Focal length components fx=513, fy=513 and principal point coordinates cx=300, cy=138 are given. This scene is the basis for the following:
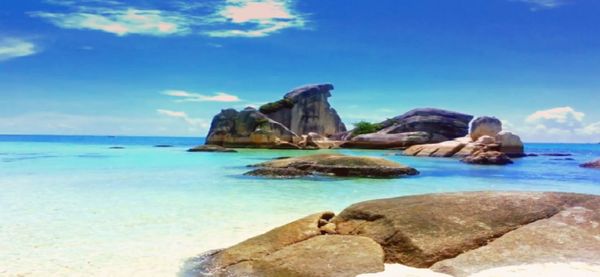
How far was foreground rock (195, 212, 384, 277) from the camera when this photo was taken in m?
6.70

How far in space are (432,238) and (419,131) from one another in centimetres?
6499

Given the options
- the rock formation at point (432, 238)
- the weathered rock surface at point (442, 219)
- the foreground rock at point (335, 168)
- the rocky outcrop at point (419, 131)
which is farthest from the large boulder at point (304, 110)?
the rock formation at point (432, 238)

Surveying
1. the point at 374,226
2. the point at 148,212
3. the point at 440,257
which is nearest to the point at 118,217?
the point at 148,212

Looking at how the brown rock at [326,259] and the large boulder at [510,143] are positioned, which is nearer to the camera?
the brown rock at [326,259]

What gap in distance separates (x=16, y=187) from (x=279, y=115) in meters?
67.9

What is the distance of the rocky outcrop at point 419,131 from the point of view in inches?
2611

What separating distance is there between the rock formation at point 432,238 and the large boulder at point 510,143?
43629 millimetres

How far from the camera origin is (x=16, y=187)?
18.9 meters

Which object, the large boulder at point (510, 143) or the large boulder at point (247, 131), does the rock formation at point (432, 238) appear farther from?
the large boulder at point (247, 131)

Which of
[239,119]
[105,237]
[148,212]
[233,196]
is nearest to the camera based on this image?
[105,237]

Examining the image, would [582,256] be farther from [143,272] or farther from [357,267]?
[143,272]

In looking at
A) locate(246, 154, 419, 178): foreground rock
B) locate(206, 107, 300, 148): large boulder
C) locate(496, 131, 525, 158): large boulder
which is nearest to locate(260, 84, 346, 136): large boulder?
locate(206, 107, 300, 148): large boulder

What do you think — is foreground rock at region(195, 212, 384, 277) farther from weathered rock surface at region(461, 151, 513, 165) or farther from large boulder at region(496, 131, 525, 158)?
large boulder at region(496, 131, 525, 158)

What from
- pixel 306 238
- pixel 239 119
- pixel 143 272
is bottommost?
pixel 143 272
